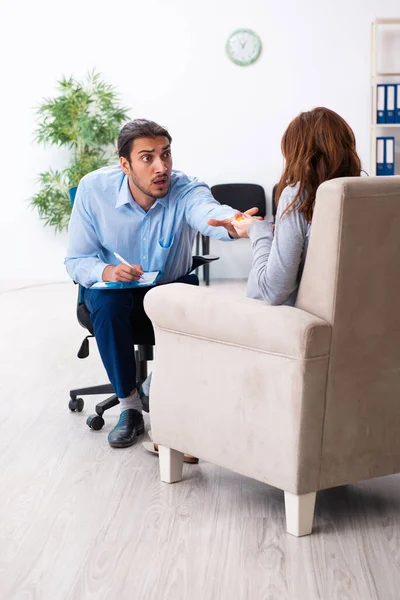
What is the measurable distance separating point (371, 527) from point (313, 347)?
54 centimetres

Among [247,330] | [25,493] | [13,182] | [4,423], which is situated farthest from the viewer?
[13,182]

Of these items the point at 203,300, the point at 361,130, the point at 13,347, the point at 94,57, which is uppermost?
the point at 94,57

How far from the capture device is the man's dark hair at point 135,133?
2998 mm

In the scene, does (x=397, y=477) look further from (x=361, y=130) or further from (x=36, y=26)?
(x=36, y=26)

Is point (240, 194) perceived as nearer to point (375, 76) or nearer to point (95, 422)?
point (375, 76)

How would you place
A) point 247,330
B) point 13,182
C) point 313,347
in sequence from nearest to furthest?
point 313,347 → point 247,330 → point 13,182

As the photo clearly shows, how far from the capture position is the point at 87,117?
6754mm

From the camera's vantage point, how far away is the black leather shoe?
2848 millimetres

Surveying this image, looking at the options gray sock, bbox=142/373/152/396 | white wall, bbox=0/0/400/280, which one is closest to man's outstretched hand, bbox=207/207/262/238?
gray sock, bbox=142/373/152/396

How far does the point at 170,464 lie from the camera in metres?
2.47

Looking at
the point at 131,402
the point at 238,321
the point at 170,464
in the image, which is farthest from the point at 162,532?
the point at 131,402

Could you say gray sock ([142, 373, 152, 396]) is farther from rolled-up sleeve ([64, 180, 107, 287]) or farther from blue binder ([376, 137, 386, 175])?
Answer: blue binder ([376, 137, 386, 175])

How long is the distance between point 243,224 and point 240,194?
4.38 m

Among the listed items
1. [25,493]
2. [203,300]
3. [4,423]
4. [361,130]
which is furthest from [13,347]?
[361,130]
